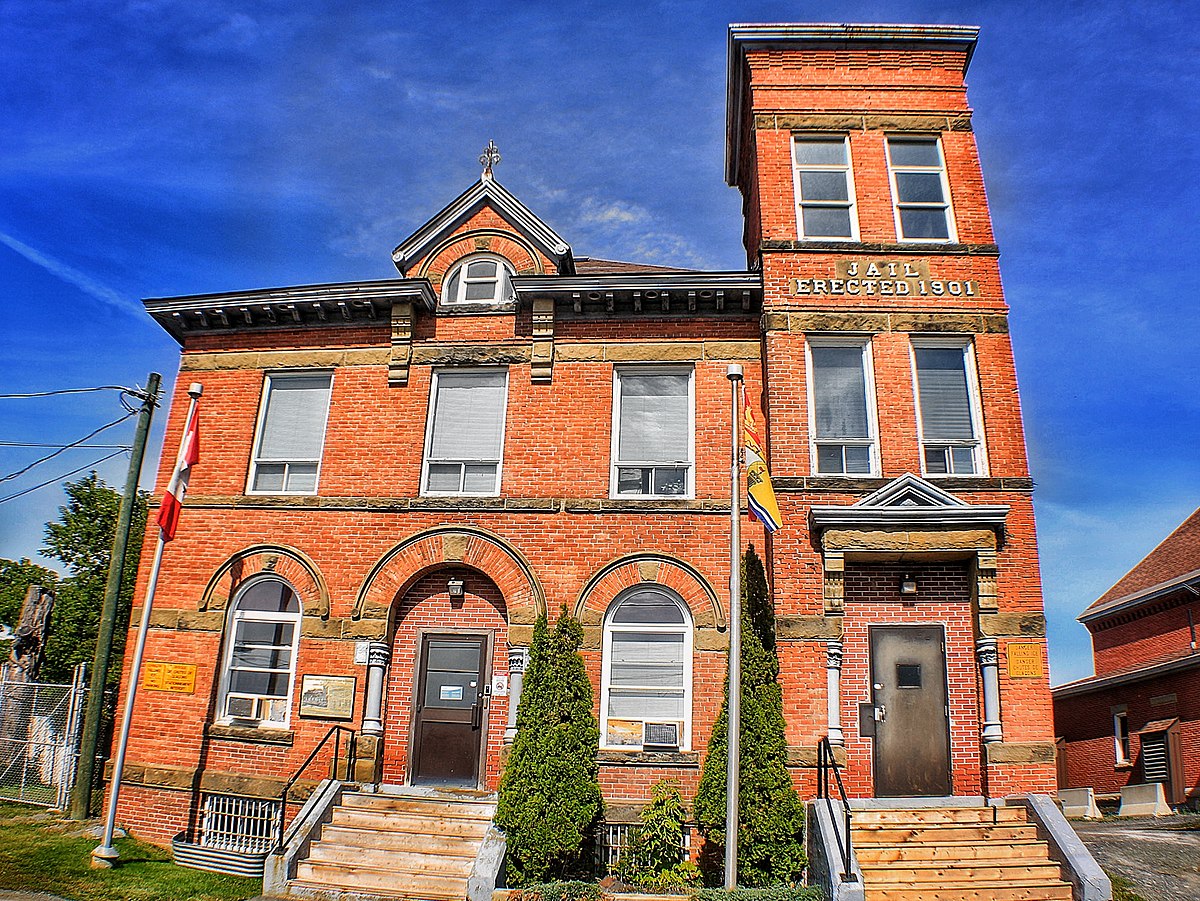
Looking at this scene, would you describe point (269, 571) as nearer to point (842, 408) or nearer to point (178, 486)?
point (178, 486)

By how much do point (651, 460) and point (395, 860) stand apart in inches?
256

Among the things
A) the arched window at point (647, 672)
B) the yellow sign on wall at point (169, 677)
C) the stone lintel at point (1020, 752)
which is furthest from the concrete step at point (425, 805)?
the stone lintel at point (1020, 752)

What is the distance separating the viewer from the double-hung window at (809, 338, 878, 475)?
1230 centimetres

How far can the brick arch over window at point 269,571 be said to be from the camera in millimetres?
12977

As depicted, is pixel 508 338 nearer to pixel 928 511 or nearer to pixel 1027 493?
pixel 928 511

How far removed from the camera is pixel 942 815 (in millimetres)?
10562

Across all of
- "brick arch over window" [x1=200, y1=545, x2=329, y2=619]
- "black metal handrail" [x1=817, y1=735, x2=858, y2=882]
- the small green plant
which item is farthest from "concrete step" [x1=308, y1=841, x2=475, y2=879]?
"black metal handrail" [x1=817, y1=735, x2=858, y2=882]

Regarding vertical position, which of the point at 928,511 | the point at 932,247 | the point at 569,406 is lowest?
the point at 928,511

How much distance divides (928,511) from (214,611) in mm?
10687

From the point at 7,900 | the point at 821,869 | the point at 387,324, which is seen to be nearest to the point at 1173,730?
the point at 821,869

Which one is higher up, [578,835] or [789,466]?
[789,466]

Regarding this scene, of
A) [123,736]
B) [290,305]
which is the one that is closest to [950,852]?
[123,736]

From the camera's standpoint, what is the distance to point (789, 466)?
477 inches

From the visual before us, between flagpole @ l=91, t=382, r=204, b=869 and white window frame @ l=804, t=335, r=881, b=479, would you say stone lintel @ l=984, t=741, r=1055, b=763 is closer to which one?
white window frame @ l=804, t=335, r=881, b=479
